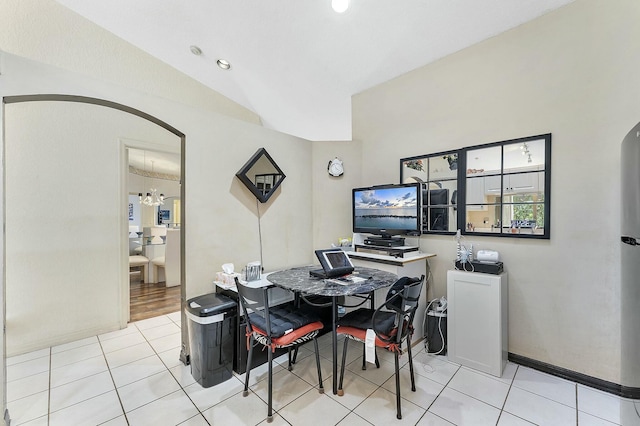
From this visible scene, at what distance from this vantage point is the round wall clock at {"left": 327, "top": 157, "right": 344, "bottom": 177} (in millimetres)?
3574

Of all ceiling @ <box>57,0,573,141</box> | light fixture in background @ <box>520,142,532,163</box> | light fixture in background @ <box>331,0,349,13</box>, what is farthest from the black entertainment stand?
light fixture in background @ <box>331,0,349,13</box>

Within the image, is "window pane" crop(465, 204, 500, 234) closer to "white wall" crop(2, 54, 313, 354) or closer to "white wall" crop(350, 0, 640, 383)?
"white wall" crop(350, 0, 640, 383)

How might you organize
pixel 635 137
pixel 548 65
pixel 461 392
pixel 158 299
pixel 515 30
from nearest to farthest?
pixel 635 137
pixel 461 392
pixel 548 65
pixel 515 30
pixel 158 299

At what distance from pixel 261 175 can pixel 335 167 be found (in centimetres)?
107

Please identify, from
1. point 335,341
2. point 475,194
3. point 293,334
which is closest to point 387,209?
point 475,194

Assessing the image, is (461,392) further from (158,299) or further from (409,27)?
(158,299)

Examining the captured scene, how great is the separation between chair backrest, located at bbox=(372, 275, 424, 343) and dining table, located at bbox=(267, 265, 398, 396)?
138mm

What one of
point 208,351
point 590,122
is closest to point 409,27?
point 590,122

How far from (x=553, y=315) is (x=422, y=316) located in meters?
1.12

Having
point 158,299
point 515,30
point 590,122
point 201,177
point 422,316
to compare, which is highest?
point 515,30

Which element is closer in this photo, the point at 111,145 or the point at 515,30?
the point at 515,30

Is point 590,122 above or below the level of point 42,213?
above

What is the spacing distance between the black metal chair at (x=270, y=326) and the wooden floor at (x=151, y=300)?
2473mm

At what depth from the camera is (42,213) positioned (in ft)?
9.04
